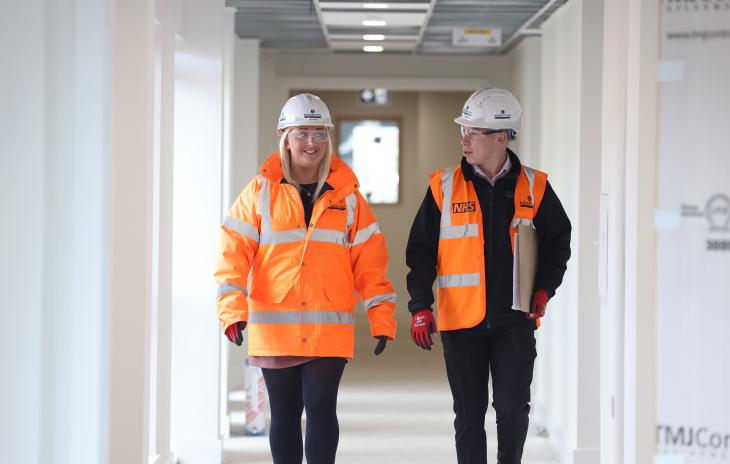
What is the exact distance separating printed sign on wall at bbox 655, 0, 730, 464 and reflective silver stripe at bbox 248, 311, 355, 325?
1.23 metres

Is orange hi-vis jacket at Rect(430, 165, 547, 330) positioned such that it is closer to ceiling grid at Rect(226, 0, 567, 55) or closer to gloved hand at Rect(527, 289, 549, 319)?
gloved hand at Rect(527, 289, 549, 319)

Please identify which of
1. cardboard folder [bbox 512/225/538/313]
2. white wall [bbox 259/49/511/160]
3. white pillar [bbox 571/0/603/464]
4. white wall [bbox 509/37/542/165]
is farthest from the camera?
white wall [bbox 259/49/511/160]

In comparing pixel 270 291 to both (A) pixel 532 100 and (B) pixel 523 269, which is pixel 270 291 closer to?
(B) pixel 523 269

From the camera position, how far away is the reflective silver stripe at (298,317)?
4117mm

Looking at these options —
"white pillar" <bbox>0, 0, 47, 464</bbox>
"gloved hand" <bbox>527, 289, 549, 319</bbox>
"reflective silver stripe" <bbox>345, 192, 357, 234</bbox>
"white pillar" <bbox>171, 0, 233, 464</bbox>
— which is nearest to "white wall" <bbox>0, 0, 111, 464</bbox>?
"white pillar" <bbox>0, 0, 47, 464</bbox>

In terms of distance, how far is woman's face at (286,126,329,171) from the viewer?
4.24 metres

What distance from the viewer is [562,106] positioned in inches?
270

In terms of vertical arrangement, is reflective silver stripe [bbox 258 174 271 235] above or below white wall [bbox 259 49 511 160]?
below

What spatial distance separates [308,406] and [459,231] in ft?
2.73

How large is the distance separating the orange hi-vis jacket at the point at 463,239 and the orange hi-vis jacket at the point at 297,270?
0.23 meters

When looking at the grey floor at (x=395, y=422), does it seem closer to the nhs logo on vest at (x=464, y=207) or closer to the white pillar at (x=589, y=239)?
the white pillar at (x=589, y=239)

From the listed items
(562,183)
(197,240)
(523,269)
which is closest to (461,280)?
(523,269)

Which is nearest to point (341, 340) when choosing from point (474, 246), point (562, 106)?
point (474, 246)

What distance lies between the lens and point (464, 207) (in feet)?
13.8
